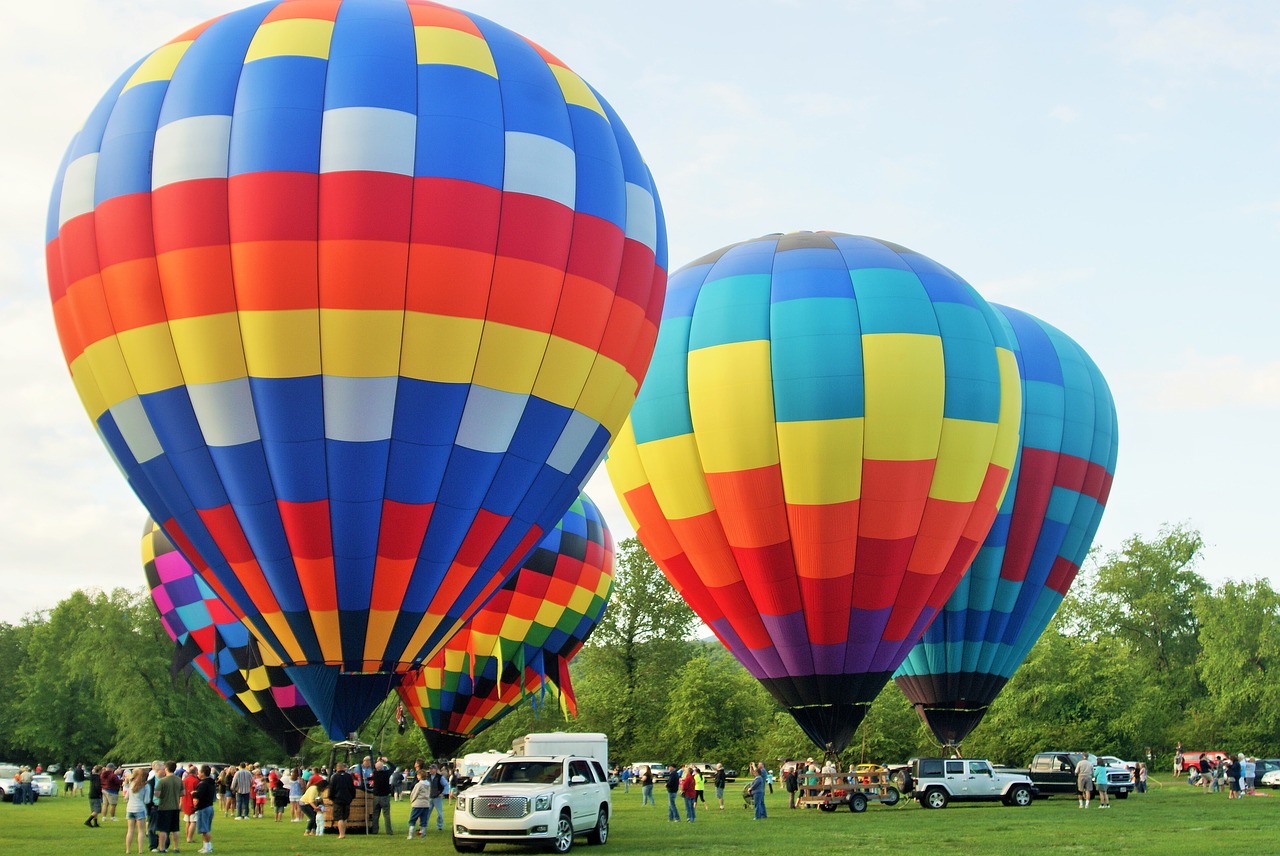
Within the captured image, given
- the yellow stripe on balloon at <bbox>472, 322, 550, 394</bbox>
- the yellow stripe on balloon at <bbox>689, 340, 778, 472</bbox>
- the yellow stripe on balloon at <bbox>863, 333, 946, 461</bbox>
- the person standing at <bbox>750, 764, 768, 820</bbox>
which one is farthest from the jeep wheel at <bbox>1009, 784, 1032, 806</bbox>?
the yellow stripe on balloon at <bbox>472, 322, 550, 394</bbox>

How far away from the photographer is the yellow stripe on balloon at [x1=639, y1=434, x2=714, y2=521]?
67.8 ft

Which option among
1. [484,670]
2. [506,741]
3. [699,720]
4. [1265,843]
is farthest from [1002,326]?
[506,741]

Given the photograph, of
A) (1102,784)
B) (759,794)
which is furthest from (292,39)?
(1102,784)

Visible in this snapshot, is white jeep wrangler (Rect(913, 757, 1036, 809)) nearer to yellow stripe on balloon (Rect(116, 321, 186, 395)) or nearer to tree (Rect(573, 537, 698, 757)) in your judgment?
yellow stripe on balloon (Rect(116, 321, 186, 395))

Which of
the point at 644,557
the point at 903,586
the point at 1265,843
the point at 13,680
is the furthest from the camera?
the point at 13,680

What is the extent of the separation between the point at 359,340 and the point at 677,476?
859 cm

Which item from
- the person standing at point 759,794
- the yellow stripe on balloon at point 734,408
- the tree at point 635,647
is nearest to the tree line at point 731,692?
the tree at point 635,647

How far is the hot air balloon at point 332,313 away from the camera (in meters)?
13.3

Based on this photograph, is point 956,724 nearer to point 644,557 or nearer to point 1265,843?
point 1265,843

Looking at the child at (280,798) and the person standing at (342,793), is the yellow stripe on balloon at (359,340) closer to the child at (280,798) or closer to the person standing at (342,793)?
the person standing at (342,793)

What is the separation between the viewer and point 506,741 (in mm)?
53906

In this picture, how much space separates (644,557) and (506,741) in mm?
9923

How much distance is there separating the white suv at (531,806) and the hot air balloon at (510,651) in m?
12.5

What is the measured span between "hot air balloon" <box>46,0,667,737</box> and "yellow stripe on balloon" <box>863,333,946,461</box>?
22.4 ft
